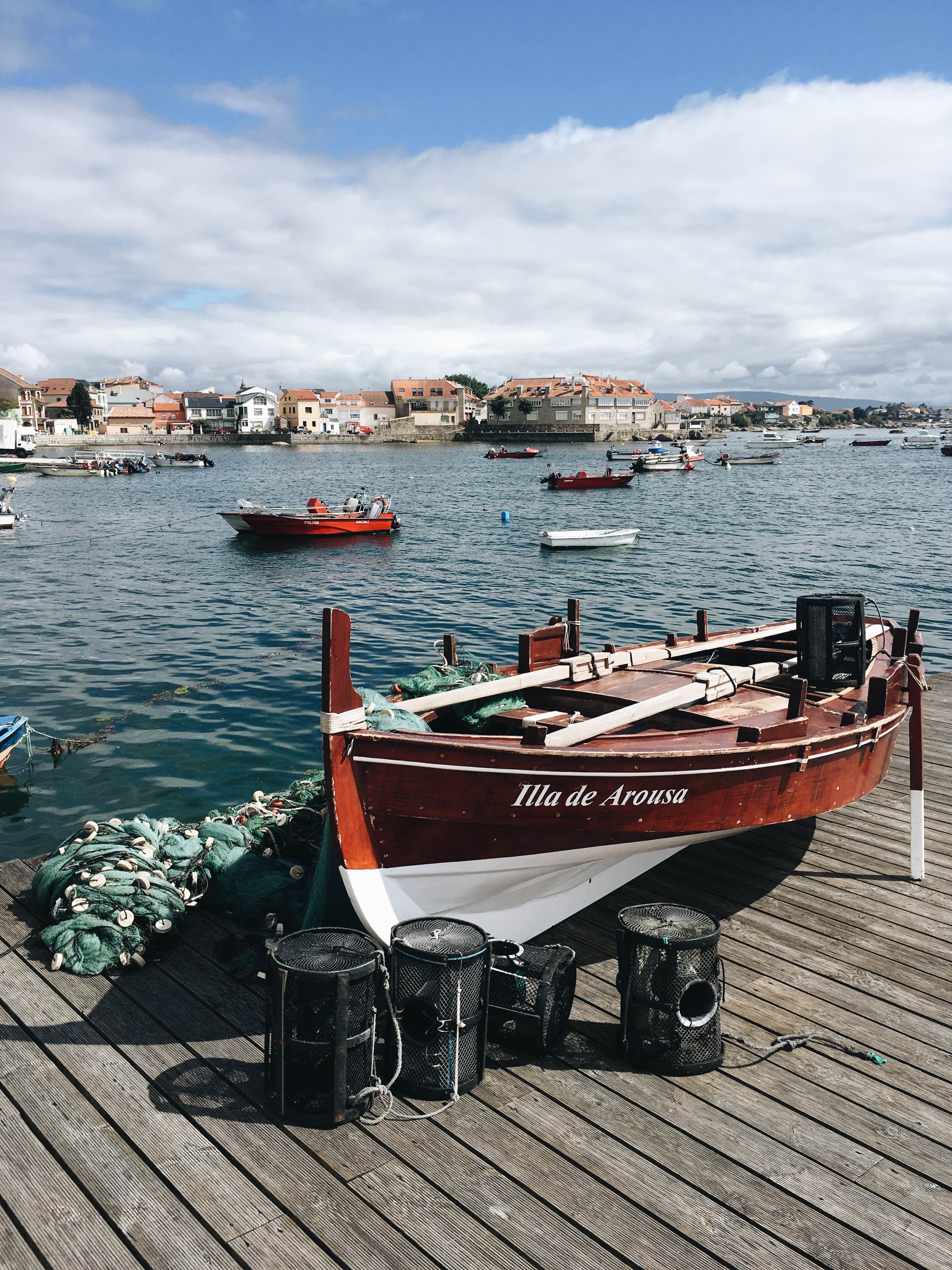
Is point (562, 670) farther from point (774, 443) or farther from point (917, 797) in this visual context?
point (774, 443)

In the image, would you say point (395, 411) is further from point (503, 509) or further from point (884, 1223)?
point (884, 1223)

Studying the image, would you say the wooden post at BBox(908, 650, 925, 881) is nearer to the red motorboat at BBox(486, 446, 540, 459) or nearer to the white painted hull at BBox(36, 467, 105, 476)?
the white painted hull at BBox(36, 467, 105, 476)

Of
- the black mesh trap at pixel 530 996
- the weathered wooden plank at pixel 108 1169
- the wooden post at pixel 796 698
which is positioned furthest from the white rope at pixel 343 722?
the wooden post at pixel 796 698

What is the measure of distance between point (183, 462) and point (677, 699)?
336 ft

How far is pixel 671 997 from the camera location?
15.4ft

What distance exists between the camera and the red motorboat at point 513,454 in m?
116

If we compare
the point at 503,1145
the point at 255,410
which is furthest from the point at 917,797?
the point at 255,410

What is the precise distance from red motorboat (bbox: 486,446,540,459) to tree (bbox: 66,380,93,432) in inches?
2676

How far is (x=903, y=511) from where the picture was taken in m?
56.1

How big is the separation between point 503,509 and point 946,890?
160 feet

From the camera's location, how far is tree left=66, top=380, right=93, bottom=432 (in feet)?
466

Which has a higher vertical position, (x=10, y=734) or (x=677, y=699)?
(x=677, y=699)

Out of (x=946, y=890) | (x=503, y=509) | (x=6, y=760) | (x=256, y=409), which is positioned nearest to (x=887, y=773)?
(x=946, y=890)

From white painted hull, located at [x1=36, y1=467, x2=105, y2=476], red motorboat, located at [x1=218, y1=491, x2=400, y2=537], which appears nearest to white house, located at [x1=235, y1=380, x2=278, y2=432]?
white painted hull, located at [x1=36, y1=467, x2=105, y2=476]
